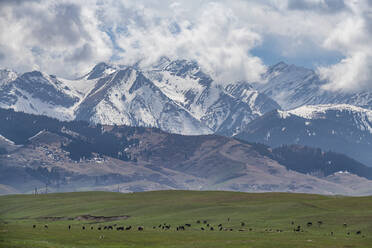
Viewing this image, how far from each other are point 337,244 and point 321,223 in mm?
50412

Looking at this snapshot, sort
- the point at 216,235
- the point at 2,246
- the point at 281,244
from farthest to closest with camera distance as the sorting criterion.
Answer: the point at 216,235, the point at 281,244, the point at 2,246

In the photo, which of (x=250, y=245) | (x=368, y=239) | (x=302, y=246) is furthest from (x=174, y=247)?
(x=368, y=239)

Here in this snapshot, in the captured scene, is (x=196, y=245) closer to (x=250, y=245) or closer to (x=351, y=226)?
A: (x=250, y=245)

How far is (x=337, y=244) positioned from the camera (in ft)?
491

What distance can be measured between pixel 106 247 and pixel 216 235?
41.4 meters

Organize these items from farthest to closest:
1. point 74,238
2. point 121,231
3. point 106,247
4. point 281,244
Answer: point 121,231, point 74,238, point 281,244, point 106,247

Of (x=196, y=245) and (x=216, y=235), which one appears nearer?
(x=196, y=245)

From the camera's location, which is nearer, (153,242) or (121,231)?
(153,242)

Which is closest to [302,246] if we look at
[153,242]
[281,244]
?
[281,244]

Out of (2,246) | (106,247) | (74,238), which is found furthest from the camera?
(74,238)

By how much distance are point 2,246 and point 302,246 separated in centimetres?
5818

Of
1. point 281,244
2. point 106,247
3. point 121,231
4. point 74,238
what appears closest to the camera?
point 106,247

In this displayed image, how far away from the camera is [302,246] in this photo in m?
144

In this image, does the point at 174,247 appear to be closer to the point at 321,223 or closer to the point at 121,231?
the point at 121,231
